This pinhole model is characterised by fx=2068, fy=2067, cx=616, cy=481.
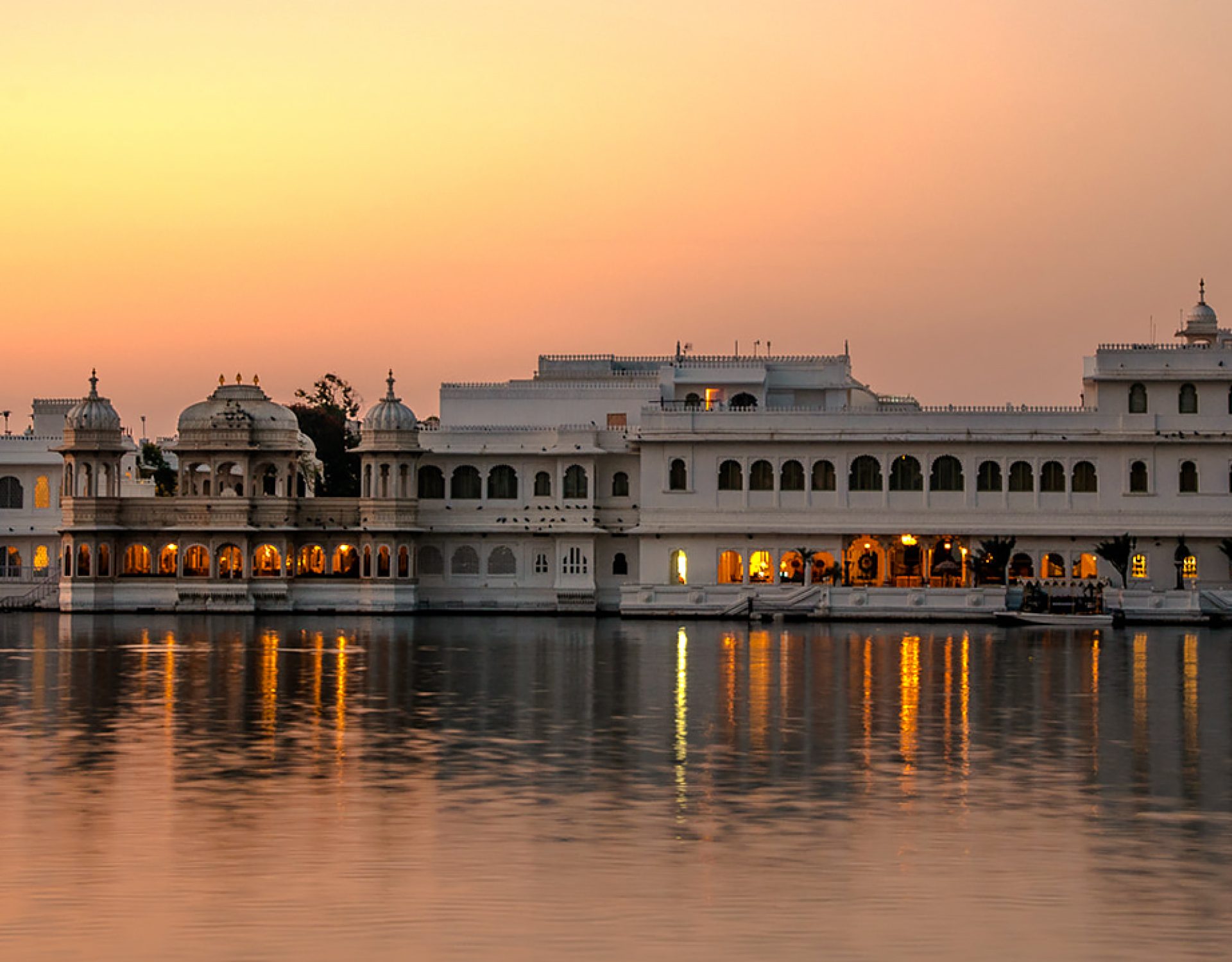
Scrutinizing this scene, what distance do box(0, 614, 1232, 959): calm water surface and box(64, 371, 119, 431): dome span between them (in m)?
29.4

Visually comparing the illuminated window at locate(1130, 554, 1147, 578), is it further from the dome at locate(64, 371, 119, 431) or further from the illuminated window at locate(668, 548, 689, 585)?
the dome at locate(64, 371, 119, 431)

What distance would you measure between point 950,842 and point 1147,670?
23400 millimetres

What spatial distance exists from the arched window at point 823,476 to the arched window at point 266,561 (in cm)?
1790

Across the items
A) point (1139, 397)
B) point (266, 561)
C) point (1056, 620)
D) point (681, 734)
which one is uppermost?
point (1139, 397)

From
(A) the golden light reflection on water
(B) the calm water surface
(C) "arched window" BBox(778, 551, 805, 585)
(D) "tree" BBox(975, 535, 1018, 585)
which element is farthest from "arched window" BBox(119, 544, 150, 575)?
(B) the calm water surface

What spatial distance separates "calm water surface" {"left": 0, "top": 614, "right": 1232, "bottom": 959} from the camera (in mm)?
14727

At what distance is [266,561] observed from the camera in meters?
68.7

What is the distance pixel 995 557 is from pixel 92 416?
2964 cm

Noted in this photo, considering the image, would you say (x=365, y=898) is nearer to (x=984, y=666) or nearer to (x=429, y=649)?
Result: (x=984, y=666)

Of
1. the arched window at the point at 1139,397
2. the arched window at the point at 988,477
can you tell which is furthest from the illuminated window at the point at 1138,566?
the arched window at the point at 988,477

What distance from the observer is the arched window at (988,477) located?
65438mm

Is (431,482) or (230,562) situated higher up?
(431,482)

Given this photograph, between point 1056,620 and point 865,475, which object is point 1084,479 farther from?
point 1056,620

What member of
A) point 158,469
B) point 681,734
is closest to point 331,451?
point 158,469
